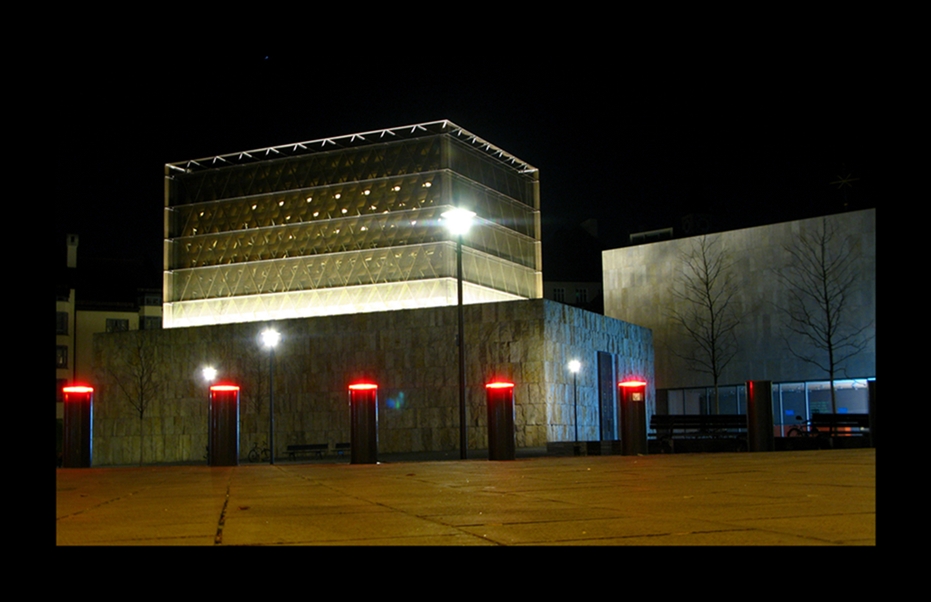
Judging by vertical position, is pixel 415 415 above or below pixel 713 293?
below

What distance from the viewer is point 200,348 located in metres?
51.7

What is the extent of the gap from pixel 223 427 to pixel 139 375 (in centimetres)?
3324

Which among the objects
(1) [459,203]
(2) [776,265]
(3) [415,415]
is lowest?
(3) [415,415]

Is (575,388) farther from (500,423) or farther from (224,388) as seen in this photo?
(224,388)

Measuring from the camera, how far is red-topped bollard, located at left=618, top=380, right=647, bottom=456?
21.2m

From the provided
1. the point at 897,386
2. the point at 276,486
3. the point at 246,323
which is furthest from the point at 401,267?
the point at 897,386

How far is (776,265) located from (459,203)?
16.4m

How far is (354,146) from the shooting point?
54312 millimetres

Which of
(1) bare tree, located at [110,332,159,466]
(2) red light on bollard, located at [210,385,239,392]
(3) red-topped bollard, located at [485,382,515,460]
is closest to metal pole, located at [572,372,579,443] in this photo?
(1) bare tree, located at [110,332,159,466]

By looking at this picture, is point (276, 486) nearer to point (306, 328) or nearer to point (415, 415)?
point (415, 415)
